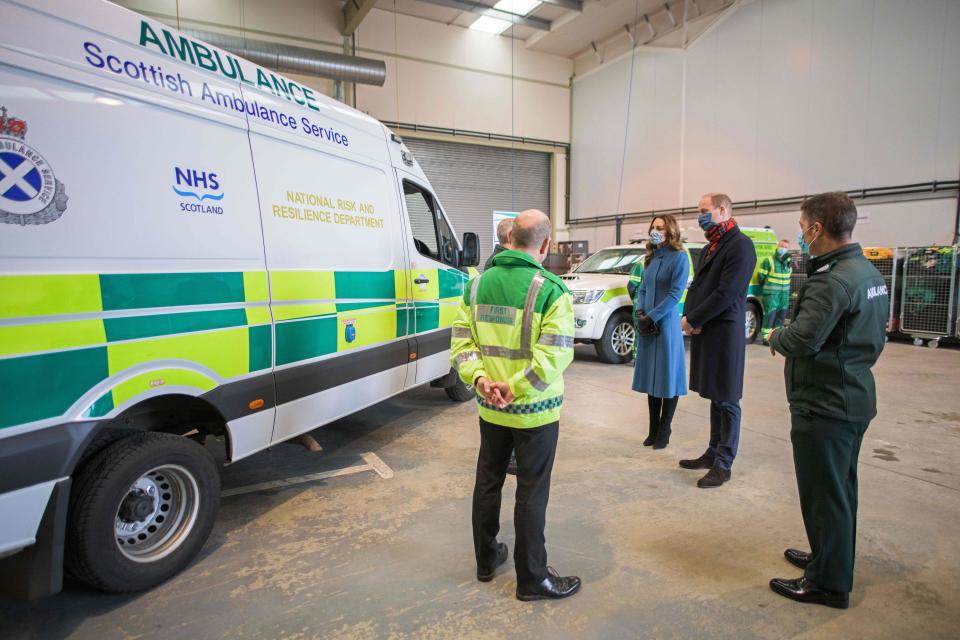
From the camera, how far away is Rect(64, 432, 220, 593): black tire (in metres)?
2.15

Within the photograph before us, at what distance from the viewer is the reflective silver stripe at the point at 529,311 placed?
2.08 metres

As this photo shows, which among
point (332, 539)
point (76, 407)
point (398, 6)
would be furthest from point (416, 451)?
point (398, 6)

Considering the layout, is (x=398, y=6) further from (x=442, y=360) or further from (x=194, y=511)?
(x=194, y=511)

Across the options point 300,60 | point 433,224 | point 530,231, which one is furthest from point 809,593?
point 300,60

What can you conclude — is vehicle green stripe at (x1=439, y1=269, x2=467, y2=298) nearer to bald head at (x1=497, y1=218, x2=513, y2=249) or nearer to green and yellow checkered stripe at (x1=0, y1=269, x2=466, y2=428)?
bald head at (x1=497, y1=218, x2=513, y2=249)

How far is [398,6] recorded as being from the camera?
12.9m

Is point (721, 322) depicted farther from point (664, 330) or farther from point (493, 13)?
point (493, 13)

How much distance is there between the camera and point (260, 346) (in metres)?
2.82

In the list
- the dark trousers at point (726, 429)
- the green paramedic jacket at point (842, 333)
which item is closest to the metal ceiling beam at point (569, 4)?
the dark trousers at point (726, 429)

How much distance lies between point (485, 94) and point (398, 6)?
2.94 meters

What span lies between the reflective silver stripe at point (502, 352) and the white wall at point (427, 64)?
11445 mm

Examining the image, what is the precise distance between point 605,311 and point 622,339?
0.58m

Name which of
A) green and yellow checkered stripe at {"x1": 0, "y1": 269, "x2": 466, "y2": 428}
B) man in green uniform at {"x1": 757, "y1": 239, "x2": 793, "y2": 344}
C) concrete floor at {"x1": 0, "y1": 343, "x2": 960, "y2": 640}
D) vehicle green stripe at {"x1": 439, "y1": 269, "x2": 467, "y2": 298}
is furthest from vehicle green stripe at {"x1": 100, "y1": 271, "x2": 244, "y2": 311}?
man in green uniform at {"x1": 757, "y1": 239, "x2": 793, "y2": 344}

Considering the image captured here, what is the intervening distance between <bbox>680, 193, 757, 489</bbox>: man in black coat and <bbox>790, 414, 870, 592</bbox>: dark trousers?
118cm
